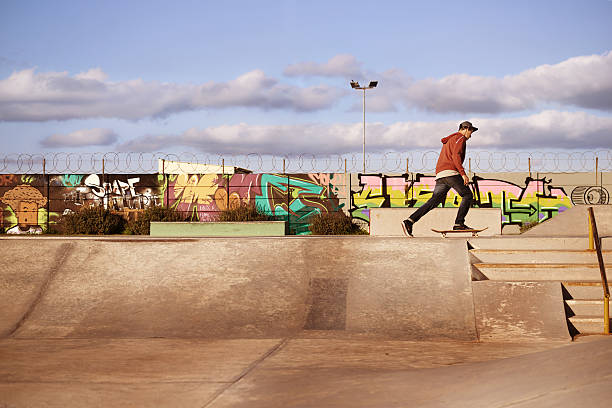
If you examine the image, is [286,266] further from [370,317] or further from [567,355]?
[567,355]

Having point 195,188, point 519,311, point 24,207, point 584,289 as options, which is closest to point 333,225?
point 195,188

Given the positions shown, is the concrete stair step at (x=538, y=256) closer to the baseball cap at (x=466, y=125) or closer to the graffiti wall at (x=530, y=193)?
the baseball cap at (x=466, y=125)

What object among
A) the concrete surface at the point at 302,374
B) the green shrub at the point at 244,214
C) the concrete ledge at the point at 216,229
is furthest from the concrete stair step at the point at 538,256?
the green shrub at the point at 244,214

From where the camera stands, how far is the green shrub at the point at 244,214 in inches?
895

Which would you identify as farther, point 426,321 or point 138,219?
point 138,219

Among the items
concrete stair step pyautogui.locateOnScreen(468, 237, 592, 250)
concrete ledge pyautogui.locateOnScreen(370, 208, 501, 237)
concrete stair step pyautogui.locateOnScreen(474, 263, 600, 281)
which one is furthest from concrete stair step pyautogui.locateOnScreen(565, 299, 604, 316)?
concrete ledge pyautogui.locateOnScreen(370, 208, 501, 237)

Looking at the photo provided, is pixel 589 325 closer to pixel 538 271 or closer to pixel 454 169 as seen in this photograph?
pixel 538 271

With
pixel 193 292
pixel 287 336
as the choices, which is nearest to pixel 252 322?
pixel 287 336

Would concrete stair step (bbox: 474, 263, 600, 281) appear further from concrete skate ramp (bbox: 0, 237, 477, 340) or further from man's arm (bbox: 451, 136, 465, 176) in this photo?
man's arm (bbox: 451, 136, 465, 176)

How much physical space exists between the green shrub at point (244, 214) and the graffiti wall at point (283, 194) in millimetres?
214

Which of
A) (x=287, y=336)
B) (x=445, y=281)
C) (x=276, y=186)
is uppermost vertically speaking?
(x=276, y=186)

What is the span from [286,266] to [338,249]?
0.88 m

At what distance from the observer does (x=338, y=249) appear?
8.68 m

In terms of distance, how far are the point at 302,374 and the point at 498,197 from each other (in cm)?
2040
